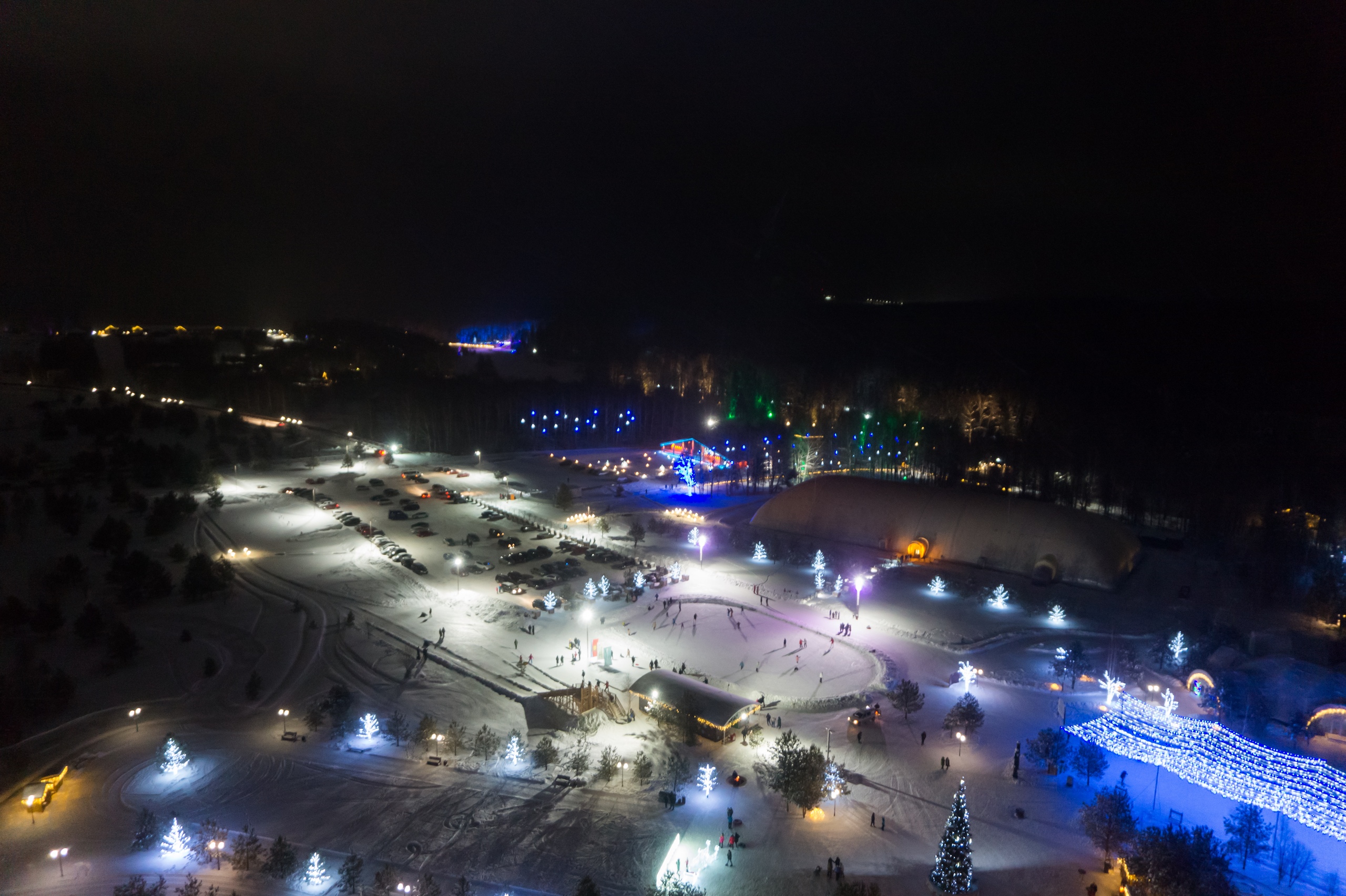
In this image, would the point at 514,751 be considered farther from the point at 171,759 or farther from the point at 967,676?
the point at 967,676

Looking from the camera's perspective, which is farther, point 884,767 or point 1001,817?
point 884,767

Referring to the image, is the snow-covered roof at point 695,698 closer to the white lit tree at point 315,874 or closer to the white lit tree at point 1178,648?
the white lit tree at point 315,874

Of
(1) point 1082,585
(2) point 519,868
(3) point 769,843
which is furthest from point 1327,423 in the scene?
(2) point 519,868

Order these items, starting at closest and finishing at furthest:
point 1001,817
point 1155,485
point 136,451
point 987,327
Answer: point 1001,817 < point 1155,485 < point 136,451 < point 987,327

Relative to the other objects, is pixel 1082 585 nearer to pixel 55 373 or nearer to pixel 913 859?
pixel 913 859

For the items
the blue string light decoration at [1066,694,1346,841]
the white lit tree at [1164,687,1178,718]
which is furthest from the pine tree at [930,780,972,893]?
the white lit tree at [1164,687,1178,718]

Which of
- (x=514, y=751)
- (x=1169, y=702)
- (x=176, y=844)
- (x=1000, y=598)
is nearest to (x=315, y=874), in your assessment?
(x=176, y=844)
